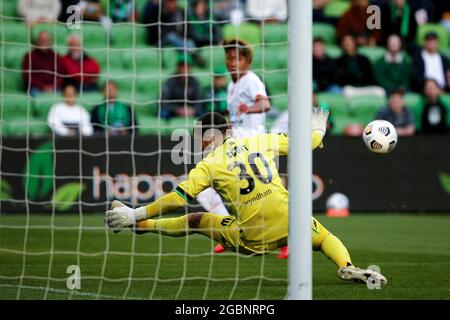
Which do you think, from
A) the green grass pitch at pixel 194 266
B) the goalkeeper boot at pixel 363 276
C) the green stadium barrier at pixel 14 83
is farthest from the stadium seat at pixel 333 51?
the goalkeeper boot at pixel 363 276

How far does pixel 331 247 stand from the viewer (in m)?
7.25

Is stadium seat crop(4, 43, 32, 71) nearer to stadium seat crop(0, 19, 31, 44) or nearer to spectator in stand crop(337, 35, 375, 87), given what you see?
stadium seat crop(0, 19, 31, 44)

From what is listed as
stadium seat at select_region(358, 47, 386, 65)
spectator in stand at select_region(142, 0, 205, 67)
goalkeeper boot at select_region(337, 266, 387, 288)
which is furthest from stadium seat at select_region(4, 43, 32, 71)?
goalkeeper boot at select_region(337, 266, 387, 288)

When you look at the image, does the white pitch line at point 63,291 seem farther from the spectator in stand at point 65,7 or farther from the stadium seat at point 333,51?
the stadium seat at point 333,51

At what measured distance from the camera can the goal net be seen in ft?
24.9

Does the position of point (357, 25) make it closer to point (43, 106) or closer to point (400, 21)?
point (400, 21)

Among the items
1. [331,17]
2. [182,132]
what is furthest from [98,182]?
[331,17]

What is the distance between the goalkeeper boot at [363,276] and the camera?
22.7ft

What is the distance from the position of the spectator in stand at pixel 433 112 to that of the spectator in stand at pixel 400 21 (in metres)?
1.18

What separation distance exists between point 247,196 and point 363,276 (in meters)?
1.08

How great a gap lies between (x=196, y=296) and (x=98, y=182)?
7.30 meters

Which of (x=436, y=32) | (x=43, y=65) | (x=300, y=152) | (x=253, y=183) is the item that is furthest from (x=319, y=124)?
(x=436, y=32)

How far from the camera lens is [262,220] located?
727 cm
